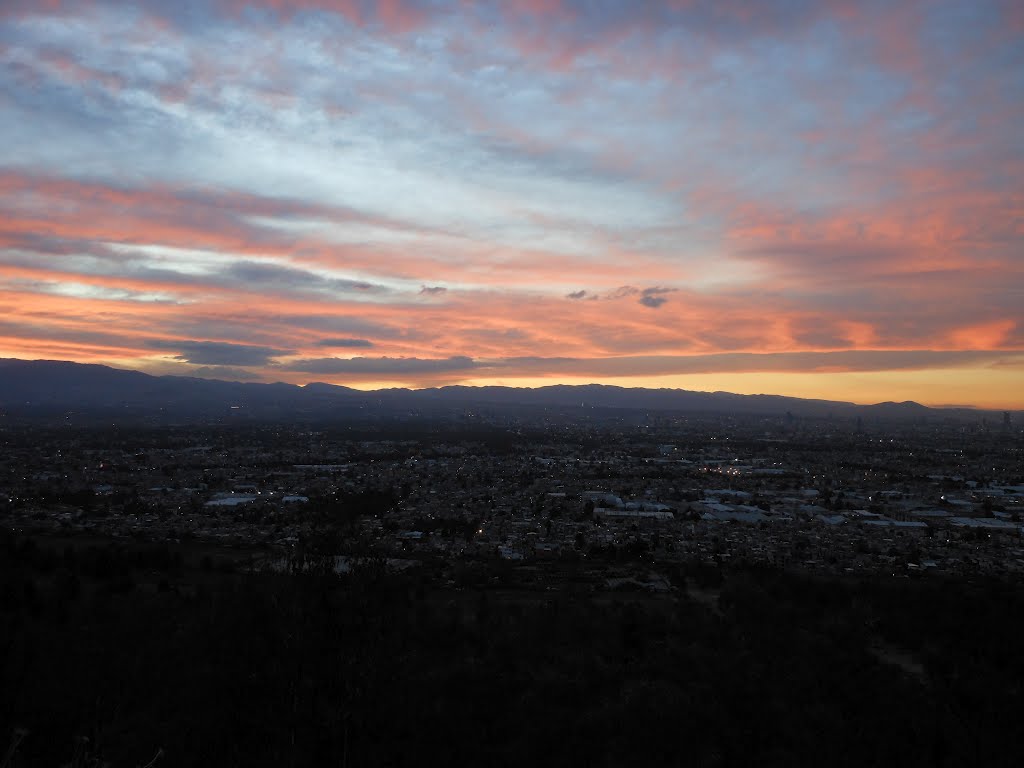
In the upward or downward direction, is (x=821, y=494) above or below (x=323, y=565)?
below

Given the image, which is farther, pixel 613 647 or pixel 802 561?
pixel 802 561

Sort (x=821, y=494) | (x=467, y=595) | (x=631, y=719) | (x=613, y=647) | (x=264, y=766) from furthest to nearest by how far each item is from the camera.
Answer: (x=821, y=494), (x=467, y=595), (x=613, y=647), (x=631, y=719), (x=264, y=766)

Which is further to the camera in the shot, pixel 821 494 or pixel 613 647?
pixel 821 494

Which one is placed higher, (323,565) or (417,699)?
(323,565)

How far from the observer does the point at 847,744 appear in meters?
12.2

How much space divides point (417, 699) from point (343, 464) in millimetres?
58990

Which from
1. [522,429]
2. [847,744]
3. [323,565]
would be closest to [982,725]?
[847,744]

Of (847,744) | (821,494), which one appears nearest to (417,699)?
(847,744)

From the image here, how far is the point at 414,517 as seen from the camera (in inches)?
1559

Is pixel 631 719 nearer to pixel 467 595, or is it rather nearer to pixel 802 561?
pixel 467 595

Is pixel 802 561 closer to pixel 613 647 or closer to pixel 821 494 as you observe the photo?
pixel 613 647

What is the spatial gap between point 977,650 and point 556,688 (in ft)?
37.5

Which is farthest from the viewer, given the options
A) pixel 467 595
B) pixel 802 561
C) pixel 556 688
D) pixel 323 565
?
pixel 802 561

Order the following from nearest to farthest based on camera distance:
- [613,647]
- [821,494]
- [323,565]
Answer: [323,565] → [613,647] → [821,494]
